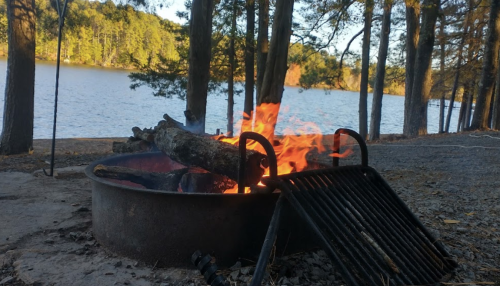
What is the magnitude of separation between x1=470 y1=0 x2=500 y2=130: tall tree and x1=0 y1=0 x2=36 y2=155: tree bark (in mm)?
13579

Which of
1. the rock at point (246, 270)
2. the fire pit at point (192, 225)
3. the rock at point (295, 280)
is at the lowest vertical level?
the rock at point (246, 270)

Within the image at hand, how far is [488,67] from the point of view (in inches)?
521

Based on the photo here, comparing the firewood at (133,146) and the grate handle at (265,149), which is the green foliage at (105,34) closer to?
the firewood at (133,146)

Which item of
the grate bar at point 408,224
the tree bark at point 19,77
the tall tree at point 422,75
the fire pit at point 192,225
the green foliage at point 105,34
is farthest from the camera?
the tall tree at point 422,75

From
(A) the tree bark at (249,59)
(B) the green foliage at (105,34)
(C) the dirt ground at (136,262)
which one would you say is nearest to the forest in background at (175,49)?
(B) the green foliage at (105,34)

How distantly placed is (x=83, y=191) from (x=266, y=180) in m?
3.43

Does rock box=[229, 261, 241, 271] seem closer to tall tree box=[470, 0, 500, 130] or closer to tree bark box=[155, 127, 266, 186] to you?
tree bark box=[155, 127, 266, 186]

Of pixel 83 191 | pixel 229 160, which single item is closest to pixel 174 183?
pixel 229 160

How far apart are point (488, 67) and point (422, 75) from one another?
7.84ft

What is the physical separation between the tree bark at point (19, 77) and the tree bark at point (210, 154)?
6993mm

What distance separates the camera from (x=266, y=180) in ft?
7.94

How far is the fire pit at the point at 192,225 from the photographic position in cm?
270

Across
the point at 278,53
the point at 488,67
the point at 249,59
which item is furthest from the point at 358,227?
the point at 249,59

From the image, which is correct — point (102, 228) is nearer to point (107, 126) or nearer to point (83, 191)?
point (83, 191)
